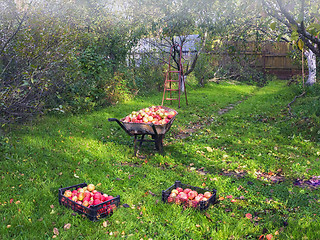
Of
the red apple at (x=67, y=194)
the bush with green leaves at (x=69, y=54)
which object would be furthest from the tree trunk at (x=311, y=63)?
the red apple at (x=67, y=194)

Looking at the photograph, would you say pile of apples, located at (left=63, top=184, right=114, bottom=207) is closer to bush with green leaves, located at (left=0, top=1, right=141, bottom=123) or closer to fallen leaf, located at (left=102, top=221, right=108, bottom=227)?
fallen leaf, located at (left=102, top=221, right=108, bottom=227)

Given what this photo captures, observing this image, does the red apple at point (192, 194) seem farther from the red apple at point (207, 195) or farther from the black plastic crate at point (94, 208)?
the black plastic crate at point (94, 208)

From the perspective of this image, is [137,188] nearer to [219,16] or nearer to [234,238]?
[234,238]

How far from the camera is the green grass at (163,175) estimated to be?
322cm

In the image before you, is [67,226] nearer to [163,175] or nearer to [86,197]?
[86,197]

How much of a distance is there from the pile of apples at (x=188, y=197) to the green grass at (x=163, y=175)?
0.38 feet

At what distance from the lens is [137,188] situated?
423 cm

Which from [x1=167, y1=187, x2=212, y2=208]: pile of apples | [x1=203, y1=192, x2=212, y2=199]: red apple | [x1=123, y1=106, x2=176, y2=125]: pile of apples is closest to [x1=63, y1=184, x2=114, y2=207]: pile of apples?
[x1=167, y1=187, x2=212, y2=208]: pile of apples

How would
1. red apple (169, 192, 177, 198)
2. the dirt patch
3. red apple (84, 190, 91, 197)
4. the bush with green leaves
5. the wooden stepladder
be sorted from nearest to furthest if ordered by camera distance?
1. red apple (84, 190, 91, 197)
2. red apple (169, 192, 177, 198)
3. the bush with green leaves
4. the dirt patch
5. the wooden stepladder

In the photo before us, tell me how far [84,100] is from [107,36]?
11.2 ft

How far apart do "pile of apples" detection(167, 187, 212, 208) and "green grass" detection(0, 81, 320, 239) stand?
4.5 inches

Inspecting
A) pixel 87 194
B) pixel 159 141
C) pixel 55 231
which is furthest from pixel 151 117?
pixel 55 231

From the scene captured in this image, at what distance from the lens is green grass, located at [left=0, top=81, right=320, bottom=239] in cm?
322

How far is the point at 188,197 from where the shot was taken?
12.4ft
